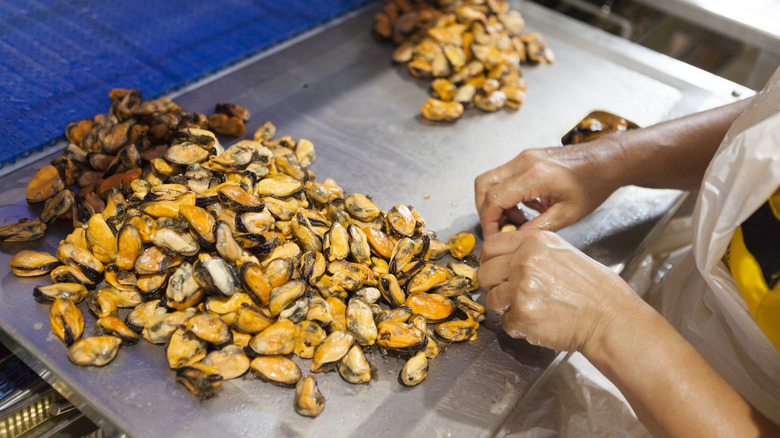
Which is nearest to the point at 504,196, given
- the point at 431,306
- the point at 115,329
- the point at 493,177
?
the point at 493,177

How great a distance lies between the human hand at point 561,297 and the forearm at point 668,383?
21mm

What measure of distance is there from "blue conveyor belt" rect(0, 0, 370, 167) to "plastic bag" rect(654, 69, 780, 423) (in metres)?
1.22

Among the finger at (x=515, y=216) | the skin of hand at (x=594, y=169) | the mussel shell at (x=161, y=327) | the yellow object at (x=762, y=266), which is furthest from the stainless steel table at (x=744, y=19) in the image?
the mussel shell at (x=161, y=327)

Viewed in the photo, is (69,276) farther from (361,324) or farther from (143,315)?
(361,324)

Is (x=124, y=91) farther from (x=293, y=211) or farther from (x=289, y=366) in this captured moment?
(x=289, y=366)

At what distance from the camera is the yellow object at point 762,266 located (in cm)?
79

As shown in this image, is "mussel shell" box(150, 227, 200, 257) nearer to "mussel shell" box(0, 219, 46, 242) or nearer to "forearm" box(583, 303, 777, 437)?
"mussel shell" box(0, 219, 46, 242)

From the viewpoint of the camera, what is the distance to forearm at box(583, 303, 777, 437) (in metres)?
0.79

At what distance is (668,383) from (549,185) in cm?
43

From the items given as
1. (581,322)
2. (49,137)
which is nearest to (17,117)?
(49,137)

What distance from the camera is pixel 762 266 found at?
0.81m

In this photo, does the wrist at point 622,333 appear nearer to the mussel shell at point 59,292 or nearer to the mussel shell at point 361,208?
the mussel shell at point 361,208

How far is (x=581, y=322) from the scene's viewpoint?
89 centimetres

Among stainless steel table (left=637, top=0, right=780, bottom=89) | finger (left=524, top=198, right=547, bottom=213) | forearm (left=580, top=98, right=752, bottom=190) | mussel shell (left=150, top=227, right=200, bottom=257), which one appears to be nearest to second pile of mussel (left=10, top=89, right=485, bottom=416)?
mussel shell (left=150, top=227, right=200, bottom=257)
